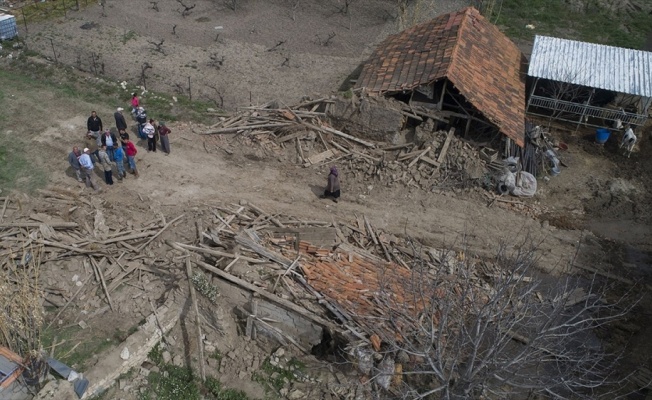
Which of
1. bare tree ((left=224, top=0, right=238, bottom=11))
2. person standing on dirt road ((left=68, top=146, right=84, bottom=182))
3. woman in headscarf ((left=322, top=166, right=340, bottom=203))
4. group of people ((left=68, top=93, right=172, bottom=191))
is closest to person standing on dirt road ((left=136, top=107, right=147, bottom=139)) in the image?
group of people ((left=68, top=93, right=172, bottom=191))

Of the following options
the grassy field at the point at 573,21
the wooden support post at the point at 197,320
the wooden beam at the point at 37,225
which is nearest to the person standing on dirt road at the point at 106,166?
the wooden beam at the point at 37,225

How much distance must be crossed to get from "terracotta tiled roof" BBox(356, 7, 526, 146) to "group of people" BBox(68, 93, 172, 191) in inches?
294

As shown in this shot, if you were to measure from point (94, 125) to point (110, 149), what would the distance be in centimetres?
159

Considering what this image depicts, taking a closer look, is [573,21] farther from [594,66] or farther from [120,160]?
[120,160]

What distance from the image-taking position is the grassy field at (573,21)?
2919 cm

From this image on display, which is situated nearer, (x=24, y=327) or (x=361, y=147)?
(x=24, y=327)

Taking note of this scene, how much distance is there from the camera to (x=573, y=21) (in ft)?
101

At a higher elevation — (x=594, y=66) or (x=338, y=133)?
(x=594, y=66)

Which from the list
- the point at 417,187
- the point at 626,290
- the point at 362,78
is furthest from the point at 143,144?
the point at 626,290

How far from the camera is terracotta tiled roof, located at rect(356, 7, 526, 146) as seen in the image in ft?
61.5

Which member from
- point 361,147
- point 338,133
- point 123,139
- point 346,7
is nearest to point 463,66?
point 361,147

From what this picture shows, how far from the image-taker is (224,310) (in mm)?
13508

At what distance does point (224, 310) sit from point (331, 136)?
8.06 m

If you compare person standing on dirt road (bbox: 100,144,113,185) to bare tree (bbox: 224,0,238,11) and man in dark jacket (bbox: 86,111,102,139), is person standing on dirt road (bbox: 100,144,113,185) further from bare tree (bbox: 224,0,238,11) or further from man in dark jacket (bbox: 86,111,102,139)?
bare tree (bbox: 224,0,238,11)
